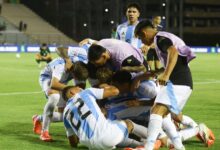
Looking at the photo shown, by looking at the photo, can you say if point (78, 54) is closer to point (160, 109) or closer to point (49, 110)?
point (49, 110)

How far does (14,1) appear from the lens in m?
70.1

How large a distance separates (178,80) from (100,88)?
988 mm

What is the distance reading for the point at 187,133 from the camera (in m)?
7.28

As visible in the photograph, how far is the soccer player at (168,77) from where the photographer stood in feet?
20.9

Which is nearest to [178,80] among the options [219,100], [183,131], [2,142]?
[183,131]

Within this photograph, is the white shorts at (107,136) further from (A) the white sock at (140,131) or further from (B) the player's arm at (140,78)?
(B) the player's arm at (140,78)

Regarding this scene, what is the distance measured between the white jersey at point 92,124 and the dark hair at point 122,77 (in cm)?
30

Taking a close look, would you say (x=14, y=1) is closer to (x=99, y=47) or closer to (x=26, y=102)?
(x=26, y=102)

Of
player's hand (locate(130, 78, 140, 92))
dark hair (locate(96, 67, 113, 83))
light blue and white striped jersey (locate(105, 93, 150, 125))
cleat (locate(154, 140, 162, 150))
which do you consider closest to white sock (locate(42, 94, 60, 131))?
light blue and white striped jersey (locate(105, 93, 150, 125))

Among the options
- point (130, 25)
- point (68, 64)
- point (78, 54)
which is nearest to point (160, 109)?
point (68, 64)

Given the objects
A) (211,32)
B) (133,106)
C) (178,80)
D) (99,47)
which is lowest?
(211,32)

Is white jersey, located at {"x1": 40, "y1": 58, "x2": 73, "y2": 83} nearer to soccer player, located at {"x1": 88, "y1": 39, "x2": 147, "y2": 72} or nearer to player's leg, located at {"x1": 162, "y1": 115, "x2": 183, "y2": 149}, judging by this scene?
soccer player, located at {"x1": 88, "y1": 39, "x2": 147, "y2": 72}

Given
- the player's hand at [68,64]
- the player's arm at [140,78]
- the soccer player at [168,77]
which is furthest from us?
the player's hand at [68,64]

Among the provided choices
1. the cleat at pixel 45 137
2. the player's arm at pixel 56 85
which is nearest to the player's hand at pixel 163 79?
the player's arm at pixel 56 85
